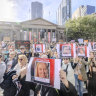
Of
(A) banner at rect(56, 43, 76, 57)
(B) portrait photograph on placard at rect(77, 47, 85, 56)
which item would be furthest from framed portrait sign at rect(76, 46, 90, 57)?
(A) banner at rect(56, 43, 76, 57)

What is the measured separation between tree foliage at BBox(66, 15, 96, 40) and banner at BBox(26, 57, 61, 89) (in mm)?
38993

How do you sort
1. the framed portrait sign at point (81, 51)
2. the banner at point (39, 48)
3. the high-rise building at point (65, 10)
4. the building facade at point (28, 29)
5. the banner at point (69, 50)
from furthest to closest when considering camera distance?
the high-rise building at point (65, 10) < the building facade at point (28, 29) < the banner at point (39, 48) < the framed portrait sign at point (81, 51) < the banner at point (69, 50)

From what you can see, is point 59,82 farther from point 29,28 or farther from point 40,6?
point 40,6

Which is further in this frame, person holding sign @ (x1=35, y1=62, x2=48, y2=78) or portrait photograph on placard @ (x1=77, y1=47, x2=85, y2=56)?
portrait photograph on placard @ (x1=77, y1=47, x2=85, y2=56)

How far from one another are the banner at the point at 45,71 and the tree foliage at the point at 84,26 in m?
39.0

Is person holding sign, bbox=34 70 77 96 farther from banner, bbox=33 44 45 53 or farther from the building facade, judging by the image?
the building facade

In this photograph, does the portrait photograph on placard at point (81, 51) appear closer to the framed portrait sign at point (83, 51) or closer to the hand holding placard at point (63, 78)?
the framed portrait sign at point (83, 51)

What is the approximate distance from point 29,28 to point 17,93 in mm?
44094

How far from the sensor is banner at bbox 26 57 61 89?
1899mm

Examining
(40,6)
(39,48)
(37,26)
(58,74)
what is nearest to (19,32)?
(37,26)

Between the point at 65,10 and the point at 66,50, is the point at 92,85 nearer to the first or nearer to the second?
the point at 66,50

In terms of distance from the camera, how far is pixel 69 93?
1.92 metres

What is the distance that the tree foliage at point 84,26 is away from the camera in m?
38.9

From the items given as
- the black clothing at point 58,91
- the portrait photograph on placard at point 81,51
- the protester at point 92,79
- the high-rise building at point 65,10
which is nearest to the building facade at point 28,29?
the portrait photograph on placard at point 81,51
